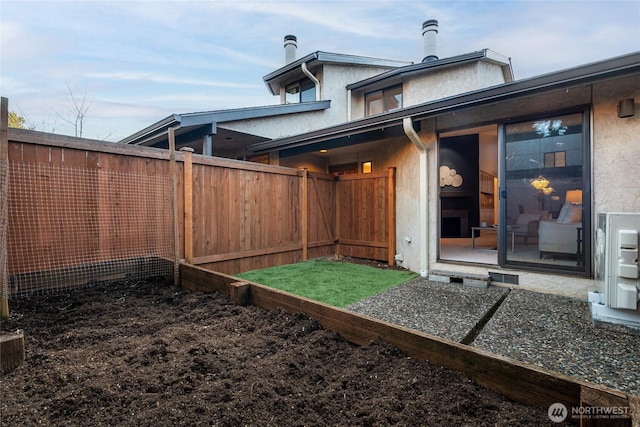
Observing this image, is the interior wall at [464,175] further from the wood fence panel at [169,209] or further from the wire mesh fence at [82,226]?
the wire mesh fence at [82,226]

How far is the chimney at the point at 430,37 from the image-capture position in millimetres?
9781

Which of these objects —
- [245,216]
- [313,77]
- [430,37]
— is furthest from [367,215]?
[430,37]

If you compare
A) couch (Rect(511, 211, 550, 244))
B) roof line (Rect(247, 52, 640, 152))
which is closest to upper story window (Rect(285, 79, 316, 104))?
roof line (Rect(247, 52, 640, 152))

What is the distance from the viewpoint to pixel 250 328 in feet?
7.14

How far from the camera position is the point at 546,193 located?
153 inches

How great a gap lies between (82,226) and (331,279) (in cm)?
322

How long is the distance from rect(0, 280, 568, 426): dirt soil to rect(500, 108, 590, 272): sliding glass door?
11.1 feet

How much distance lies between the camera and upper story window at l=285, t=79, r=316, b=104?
10.1 m

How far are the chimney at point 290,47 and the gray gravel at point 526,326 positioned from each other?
1088 centimetres

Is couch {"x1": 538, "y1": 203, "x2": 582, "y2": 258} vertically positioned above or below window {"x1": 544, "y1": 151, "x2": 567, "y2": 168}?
below

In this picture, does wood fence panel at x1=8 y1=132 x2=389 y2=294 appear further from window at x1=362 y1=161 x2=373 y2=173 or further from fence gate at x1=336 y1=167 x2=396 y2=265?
window at x1=362 y1=161 x2=373 y2=173

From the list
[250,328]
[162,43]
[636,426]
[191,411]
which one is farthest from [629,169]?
[162,43]

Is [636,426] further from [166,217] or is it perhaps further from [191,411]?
[166,217]

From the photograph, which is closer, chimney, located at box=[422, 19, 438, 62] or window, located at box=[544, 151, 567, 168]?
window, located at box=[544, 151, 567, 168]
